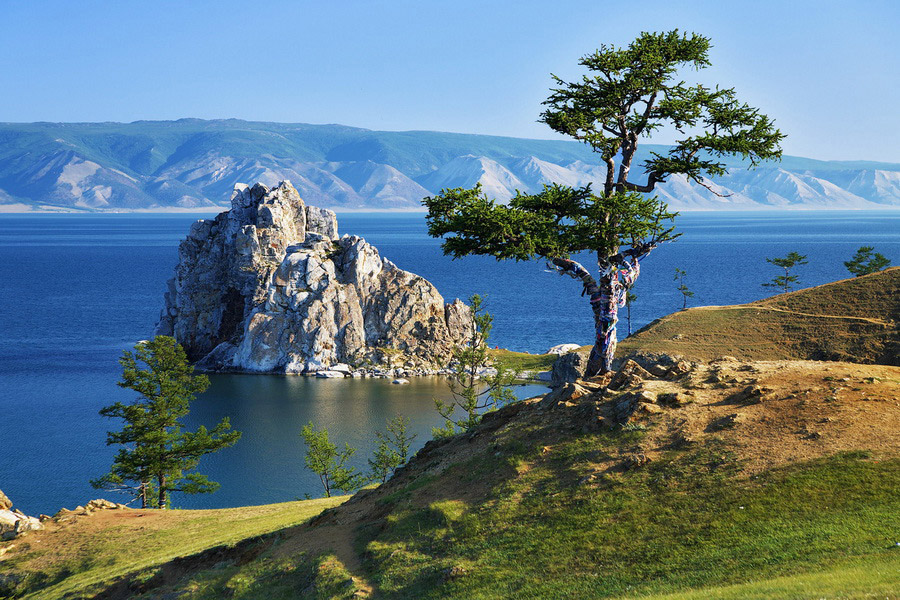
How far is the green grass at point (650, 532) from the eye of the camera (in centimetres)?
1812

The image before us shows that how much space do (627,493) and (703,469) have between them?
2379mm

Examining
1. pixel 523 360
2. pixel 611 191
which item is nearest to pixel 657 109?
pixel 611 191

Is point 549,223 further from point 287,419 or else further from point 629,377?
point 287,419

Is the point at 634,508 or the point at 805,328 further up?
the point at 805,328

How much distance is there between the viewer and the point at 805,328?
57.0 m

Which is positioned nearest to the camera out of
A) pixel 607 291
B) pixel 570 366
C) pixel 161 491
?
pixel 607 291

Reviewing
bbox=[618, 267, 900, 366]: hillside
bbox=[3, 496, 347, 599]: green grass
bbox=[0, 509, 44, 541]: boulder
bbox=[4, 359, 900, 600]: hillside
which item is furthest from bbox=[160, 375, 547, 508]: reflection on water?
bbox=[4, 359, 900, 600]: hillside

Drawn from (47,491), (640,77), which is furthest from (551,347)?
(640,77)

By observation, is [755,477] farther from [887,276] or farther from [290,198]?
[290,198]

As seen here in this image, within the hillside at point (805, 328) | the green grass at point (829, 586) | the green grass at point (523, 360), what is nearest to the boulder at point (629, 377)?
the green grass at point (829, 586)

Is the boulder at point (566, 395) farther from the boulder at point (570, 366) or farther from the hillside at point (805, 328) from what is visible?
the boulder at point (570, 366)

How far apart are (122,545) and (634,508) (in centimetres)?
2593

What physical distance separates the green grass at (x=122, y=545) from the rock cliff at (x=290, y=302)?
8554 centimetres

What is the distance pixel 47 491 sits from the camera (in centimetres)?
6412
